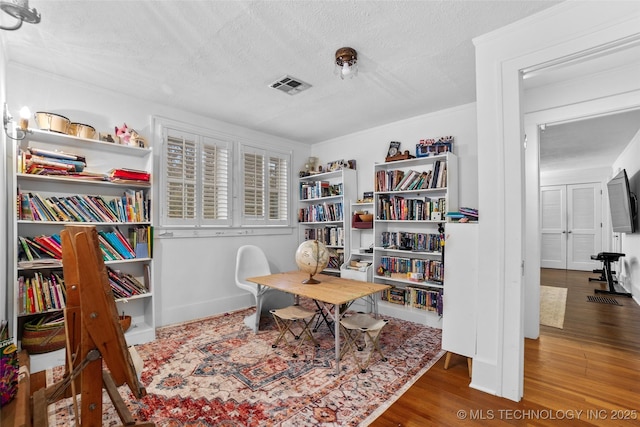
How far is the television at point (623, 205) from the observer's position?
450 cm

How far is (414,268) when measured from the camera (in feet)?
12.8

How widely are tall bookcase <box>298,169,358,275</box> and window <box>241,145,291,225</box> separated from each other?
35 centimetres

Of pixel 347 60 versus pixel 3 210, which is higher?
pixel 347 60

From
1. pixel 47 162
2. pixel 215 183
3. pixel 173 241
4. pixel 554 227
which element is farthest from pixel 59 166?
pixel 554 227

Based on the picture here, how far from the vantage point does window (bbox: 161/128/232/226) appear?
3.74 meters

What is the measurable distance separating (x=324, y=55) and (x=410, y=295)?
296 cm

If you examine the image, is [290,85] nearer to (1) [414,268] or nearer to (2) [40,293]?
(1) [414,268]

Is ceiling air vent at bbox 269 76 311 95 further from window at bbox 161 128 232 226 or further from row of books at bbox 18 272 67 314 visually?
row of books at bbox 18 272 67 314

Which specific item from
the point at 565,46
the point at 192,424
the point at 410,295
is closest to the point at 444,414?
the point at 192,424

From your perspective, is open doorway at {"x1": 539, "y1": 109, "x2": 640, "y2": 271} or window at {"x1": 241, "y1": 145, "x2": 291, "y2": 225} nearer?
window at {"x1": 241, "y1": 145, "x2": 291, "y2": 225}

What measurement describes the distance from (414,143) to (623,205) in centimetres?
353

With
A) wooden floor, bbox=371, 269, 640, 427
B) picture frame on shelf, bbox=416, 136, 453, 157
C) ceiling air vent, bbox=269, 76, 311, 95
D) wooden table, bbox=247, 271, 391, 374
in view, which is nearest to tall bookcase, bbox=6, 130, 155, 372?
wooden table, bbox=247, 271, 391, 374

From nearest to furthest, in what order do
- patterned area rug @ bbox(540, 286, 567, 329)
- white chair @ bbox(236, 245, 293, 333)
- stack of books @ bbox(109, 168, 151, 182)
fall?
1. stack of books @ bbox(109, 168, 151, 182)
2. white chair @ bbox(236, 245, 293, 333)
3. patterned area rug @ bbox(540, 286, 567, 329)

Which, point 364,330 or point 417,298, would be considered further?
point 417,298
